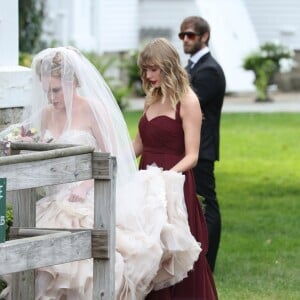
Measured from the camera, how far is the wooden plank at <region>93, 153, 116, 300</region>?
237 inches

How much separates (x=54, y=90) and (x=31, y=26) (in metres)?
17.7

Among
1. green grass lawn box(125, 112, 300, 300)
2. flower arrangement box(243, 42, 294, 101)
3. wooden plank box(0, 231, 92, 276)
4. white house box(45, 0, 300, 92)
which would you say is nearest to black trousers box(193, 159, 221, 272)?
green grass lawn box(125, 112, 300, 300)

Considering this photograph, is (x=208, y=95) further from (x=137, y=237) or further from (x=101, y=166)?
(x=101, y=166)

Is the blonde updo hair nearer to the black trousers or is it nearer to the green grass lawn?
the black trousers

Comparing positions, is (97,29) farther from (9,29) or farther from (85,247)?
(85,247)

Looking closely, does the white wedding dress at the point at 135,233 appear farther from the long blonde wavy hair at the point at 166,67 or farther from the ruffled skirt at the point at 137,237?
the long blonde wavy hair at the point at 166,67

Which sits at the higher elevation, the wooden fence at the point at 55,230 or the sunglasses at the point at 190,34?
the sunglasses at the point at 190,34

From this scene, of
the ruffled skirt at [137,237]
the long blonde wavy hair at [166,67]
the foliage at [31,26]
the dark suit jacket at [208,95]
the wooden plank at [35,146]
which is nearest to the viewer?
the wooden plank at [35,146]

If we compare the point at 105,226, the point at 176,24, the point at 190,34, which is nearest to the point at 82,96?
the point at 105,226

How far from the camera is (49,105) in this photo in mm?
6883

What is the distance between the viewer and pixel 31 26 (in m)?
24.3

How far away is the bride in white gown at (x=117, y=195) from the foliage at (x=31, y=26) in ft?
56.0

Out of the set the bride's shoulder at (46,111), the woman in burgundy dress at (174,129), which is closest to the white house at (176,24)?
the woman in burgundy dress at (174,129)

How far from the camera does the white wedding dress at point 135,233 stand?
21.0ft
